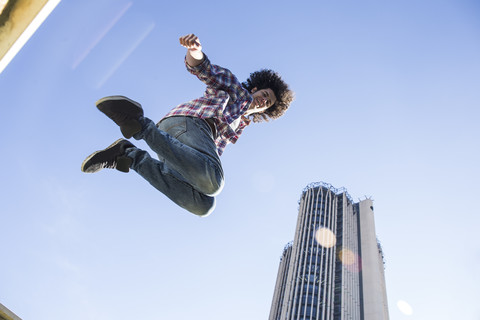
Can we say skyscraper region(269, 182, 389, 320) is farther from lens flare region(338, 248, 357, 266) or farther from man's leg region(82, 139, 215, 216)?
man's leg region(82, 139, 215, 216)

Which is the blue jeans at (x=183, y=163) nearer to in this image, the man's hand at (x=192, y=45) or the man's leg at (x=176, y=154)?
the man's leg at (x=176, y=154)

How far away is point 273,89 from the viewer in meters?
4.45

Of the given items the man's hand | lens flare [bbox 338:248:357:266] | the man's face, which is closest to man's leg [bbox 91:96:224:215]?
the man's hand

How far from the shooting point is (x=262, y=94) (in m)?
4.15

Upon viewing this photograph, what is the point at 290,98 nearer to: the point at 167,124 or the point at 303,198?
the point at 167,124

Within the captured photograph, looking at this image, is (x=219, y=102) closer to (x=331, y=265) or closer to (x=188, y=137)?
(x=188, y=137)

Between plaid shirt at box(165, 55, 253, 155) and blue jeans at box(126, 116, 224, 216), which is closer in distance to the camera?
blue jeans at box(126, 116, 224, 216)

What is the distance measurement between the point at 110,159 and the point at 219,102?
1.11m

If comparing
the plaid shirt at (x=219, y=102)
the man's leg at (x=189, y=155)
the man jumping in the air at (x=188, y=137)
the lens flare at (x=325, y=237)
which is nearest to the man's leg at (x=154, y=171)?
the man jumping in the air at (x=188, y=137)

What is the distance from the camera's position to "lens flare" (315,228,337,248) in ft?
191

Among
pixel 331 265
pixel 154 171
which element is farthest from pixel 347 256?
pixel 154 171

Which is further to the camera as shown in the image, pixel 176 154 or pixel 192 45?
pixel 192 45

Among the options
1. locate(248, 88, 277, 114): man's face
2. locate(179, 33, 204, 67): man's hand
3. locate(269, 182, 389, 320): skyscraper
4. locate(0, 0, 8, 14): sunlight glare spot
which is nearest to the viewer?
locate(0, 0, 8, 14): sunlight glare spot

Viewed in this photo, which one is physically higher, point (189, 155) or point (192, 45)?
point (192, 45)
